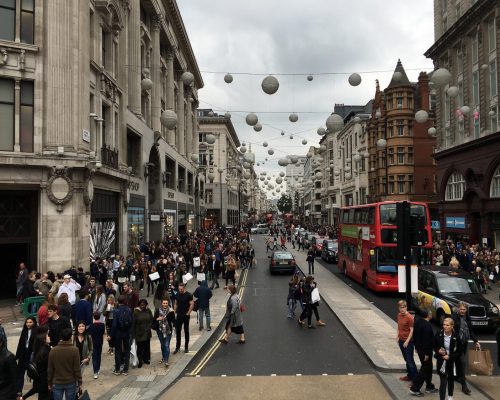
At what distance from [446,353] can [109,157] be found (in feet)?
67.5

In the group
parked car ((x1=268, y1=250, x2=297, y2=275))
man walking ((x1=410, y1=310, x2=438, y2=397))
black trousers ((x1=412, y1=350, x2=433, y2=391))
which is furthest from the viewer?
parked car ((x1=268, y1=250, x2=297, y2=275))

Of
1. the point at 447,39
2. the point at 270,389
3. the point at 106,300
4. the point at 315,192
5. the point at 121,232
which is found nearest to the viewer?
the point at 270,389

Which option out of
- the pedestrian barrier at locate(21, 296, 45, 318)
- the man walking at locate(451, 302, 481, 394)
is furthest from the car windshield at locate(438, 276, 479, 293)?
the pedestrian barrier at locate(21, 296, 45, 318)

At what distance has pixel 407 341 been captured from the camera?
30.0 ft

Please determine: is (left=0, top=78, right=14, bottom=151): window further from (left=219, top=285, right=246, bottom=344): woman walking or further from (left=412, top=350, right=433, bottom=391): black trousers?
(left=412, top=350, right=433, bottom=391): black trousers

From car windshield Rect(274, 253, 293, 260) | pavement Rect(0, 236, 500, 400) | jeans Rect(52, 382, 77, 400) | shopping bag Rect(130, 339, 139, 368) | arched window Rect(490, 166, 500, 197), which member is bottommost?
pavement Rect(0, 236, 500, 400)

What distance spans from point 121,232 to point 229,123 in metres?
66.2

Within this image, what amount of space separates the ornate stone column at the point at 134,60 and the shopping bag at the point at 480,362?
2641cm

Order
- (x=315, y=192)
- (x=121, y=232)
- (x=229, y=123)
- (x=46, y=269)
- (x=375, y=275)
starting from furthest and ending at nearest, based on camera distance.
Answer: (x=315, y=192)
(x=229, y=123)
(x=121, y=232)
(x=375, y=275)
(x=46, y=269)

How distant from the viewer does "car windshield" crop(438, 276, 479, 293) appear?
14.9m

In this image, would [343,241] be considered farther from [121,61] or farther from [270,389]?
[270,389]

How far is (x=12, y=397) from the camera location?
240 inches

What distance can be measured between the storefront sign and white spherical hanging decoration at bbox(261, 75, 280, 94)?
25.5 m

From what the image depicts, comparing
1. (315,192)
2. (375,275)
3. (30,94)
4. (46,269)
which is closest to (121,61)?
(30,94)
